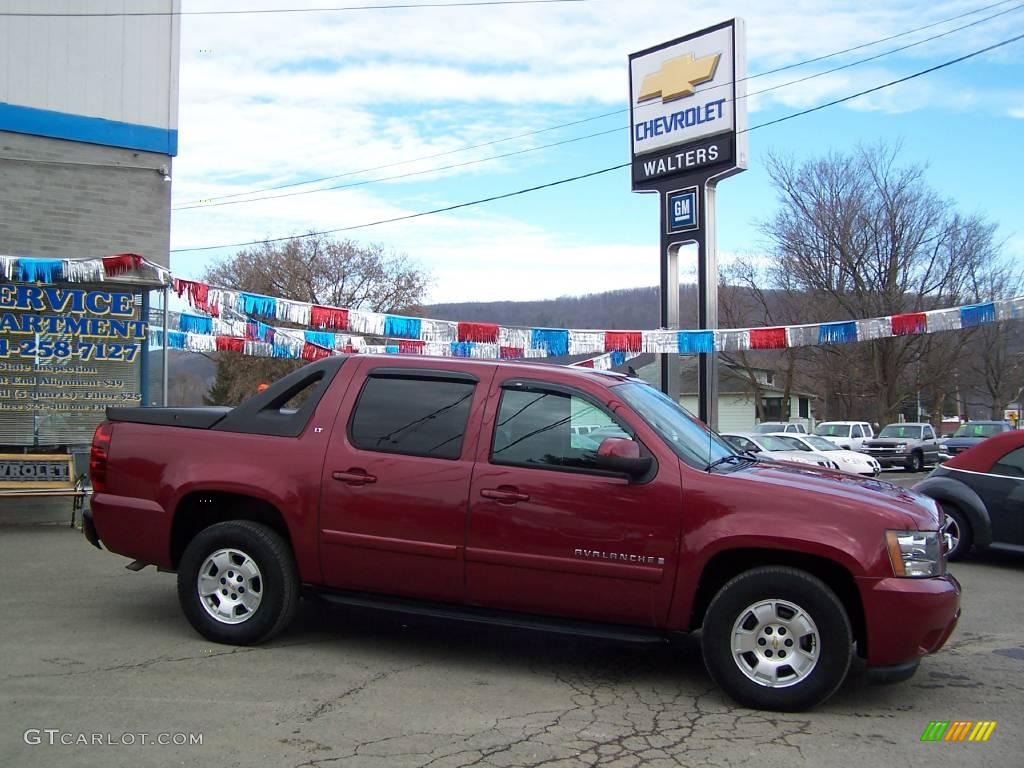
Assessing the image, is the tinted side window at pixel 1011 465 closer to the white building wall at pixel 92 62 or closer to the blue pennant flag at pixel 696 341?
the blue pennant flag at pixel 696 341

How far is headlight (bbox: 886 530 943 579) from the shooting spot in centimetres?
475

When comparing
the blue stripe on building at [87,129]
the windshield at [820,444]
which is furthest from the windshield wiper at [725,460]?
the windshield at [820,444]

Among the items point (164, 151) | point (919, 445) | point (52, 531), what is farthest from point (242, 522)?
point (919, 445)

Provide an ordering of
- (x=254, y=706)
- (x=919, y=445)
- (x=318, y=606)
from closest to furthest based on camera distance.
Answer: (x=254, y=706), (x=318, y=606), (x=919, y=445)

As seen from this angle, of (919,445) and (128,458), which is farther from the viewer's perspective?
(919,445)

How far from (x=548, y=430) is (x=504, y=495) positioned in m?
0.46

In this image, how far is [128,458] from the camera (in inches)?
240

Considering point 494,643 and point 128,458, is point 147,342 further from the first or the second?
point 494,643

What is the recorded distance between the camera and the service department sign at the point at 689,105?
20.2 metres

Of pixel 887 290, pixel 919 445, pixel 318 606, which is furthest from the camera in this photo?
pixel 887 290

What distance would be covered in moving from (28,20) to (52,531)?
610 centimetres

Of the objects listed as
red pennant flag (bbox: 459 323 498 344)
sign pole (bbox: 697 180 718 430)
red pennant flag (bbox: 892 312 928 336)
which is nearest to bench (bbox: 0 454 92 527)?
red pennant flag (bbox: 459 323 498 344)

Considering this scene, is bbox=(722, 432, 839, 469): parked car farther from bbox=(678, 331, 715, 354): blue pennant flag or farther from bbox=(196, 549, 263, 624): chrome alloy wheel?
bbox=(196, 549, 263, 624): chrome alloy wheel

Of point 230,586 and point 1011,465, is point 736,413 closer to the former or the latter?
point 1011,465
